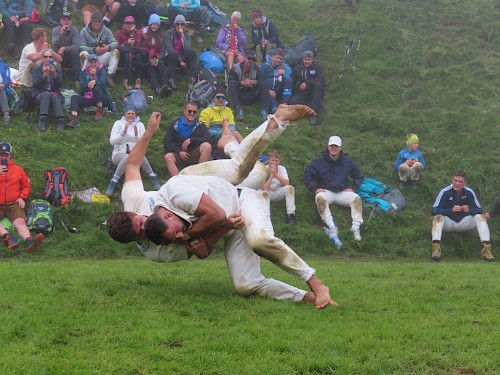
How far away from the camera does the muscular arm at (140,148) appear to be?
28.5 ft

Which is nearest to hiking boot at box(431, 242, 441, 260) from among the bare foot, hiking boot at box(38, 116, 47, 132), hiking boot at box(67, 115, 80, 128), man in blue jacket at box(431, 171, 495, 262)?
man in blue jacket at box(431, 171, 495, 262)

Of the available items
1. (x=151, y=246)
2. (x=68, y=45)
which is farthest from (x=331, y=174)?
(x=151, y=246)

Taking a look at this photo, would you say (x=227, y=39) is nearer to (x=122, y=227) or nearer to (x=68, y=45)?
(x=68, y=45)

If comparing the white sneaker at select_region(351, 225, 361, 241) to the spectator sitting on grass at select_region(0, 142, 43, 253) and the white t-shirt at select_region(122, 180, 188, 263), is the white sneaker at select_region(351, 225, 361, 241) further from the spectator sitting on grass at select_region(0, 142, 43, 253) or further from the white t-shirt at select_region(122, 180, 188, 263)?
the white t-shirt at select_region(122, 180, 188, 263)

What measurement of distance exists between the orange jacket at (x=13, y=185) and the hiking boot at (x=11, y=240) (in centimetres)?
88

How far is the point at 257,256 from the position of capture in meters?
8.32

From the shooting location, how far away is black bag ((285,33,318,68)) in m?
20.8

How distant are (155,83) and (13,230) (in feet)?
24.3

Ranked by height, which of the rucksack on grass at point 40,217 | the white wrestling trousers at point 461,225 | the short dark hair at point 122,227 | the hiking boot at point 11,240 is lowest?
the white wrestling trousers at point 461,225

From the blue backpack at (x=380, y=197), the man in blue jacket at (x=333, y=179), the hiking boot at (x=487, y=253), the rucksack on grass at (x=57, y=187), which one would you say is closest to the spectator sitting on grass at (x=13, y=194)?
the rucksack on grass at (x=57, y=187)

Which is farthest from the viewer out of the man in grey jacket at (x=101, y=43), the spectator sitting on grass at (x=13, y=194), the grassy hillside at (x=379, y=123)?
the man in grey jacket at (x=101, y=43)

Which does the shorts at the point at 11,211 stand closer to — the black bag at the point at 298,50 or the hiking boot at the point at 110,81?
→ the hiking boot at the point at 110,81

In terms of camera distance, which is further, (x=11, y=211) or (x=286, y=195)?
(x=286, y=195)

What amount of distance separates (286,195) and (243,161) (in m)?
7.11
